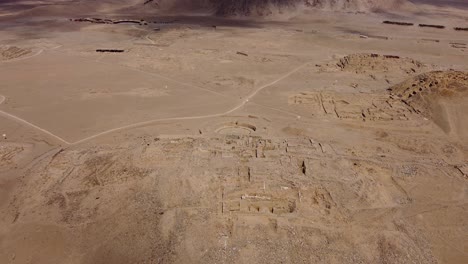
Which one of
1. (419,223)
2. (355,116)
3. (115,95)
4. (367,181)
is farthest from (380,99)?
(115,95)

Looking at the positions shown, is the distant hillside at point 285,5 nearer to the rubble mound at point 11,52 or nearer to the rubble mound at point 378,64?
the rubble mound at point 378,64

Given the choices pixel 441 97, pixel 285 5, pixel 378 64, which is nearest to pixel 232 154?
pixel 441 97

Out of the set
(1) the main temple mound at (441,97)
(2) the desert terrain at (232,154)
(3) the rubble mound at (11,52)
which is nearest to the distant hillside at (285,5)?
(2) the desert terrain at (232,154)

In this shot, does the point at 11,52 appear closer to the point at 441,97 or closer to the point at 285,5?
the point at 441,97

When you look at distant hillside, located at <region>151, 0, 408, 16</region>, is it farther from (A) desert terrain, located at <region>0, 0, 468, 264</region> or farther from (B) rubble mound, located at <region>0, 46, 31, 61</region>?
(B) rubble mound, located at <region>0, 46, 31, 61</region>

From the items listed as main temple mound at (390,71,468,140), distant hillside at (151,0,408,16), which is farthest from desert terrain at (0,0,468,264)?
distant hillside at (151,0,408,16)

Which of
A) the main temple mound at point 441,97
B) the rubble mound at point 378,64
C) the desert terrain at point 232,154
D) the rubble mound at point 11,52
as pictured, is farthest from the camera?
the rubble mound at point 11,52
